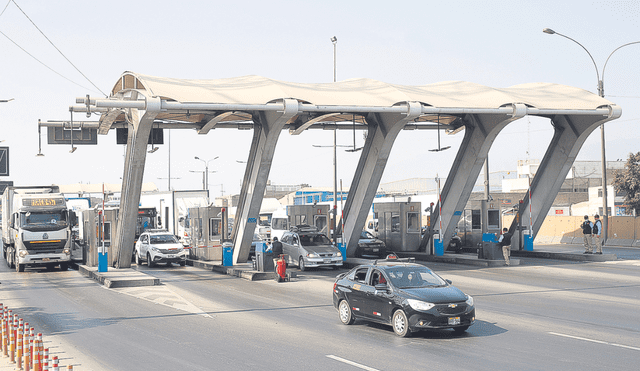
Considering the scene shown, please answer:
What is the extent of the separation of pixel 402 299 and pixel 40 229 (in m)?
23.1

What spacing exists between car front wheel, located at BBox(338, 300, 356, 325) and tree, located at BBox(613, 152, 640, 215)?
4684 centimetres

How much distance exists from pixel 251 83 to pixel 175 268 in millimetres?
10168

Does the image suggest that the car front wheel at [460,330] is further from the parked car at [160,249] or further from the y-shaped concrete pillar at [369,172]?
the parked car at [160,249]

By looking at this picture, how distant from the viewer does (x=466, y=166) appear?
33344mm

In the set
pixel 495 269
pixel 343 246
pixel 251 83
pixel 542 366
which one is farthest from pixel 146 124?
pixel 542 366

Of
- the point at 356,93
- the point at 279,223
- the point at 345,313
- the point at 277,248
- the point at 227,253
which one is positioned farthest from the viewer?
the point at 279,223

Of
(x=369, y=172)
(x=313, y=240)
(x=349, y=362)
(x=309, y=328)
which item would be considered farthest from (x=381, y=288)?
(x=369, y=172)

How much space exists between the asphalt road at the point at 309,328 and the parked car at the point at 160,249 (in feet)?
27.1

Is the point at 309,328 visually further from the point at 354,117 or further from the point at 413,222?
the point at 413,222

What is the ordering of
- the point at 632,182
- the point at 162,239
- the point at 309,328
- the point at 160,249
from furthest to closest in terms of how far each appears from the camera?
the point at 632,182 → the point at 162,239 → the point at 160,249 → the point at 309,328

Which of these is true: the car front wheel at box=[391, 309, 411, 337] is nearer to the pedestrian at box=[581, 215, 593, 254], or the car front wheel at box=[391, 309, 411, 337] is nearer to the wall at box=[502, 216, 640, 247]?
the pedestrian at box=[581, 215, 593, 254]

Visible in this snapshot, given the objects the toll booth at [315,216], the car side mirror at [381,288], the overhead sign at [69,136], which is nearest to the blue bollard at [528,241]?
the toll booth at [315,216]

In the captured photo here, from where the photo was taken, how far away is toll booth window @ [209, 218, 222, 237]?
33.0 m

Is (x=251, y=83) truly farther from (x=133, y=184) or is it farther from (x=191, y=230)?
(x=191, y=230)
